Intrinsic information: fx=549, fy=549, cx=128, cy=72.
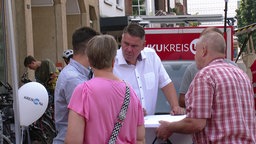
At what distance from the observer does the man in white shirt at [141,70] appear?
4.86 m

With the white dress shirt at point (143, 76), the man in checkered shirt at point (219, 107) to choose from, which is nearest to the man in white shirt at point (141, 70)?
the white dress shirt at point (143, 76)

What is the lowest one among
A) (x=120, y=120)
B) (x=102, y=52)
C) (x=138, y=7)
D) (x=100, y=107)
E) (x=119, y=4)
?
(x=120, y=120)

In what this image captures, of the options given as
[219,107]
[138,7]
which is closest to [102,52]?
[219,107]

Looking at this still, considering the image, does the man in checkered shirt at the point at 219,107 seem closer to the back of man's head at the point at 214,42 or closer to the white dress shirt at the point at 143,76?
the back of man's head at the point at 214,42

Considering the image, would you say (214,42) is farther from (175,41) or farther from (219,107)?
(175,41)

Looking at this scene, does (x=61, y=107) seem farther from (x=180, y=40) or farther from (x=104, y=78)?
(x=180, y=40)

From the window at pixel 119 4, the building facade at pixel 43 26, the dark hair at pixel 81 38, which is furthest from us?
the window at pixel 119 4

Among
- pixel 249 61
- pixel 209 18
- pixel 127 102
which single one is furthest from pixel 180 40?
pixel 249 61

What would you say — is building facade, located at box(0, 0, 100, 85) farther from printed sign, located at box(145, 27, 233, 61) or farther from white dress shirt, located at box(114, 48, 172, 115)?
white dress shirt, located at box(114, 48, 172, 115)

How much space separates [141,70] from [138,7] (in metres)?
30.8

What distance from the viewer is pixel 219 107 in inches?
148

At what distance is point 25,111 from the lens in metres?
5.46

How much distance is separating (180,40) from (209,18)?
1866 mm

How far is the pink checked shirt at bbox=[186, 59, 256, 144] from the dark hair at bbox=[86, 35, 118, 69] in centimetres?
64
